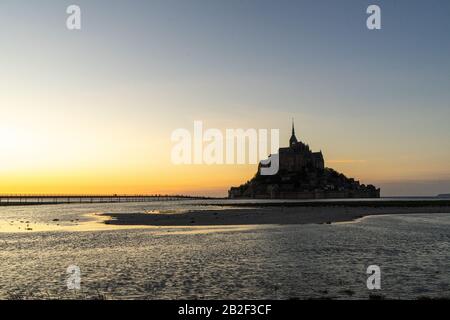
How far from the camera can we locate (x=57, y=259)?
27953mm

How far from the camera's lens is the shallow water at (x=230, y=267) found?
1797 cm

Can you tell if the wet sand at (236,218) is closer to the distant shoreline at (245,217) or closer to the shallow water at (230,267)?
the distant shoreline at (245,217)

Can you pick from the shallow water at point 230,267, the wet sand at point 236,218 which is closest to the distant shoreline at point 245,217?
the wet sand at point 236,218

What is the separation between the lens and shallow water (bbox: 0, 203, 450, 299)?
18.0m

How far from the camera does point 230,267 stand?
23.7 metres

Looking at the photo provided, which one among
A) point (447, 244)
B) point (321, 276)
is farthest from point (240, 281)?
point (447, 244)

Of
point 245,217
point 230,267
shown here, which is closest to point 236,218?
point 245,217
